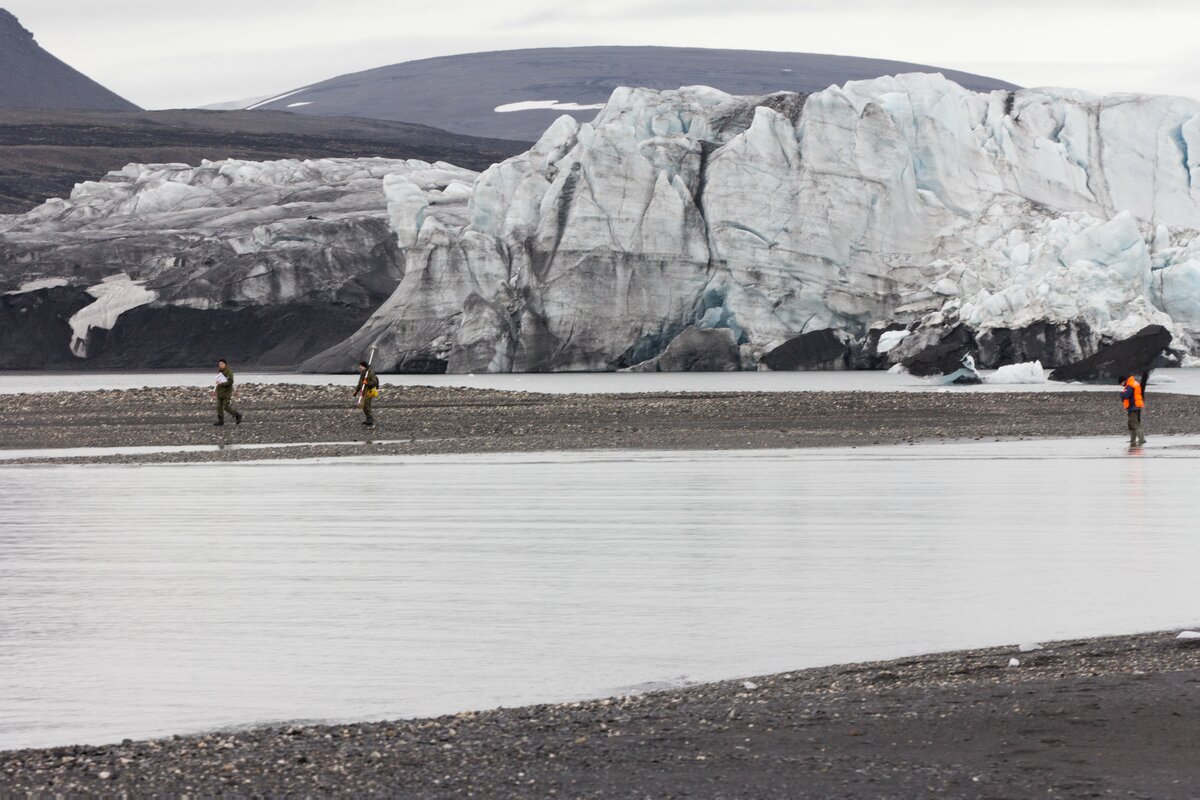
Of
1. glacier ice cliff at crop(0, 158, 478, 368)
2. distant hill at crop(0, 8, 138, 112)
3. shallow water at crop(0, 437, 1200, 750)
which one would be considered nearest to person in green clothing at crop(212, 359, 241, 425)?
shallow water at crop(0, 437, 1200, 750)

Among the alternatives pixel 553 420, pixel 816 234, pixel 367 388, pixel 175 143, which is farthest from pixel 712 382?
pixel 175 143

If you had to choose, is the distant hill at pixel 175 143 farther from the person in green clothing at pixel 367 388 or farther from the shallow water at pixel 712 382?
the person in green clothing at pixel 367 388

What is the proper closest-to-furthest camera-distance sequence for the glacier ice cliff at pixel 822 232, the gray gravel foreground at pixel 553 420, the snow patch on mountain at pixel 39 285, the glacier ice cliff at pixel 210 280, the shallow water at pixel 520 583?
the shallow water at pixel 520 583
the gray gravel foreground at pixel 553 420
the glacier ice cliff at pixel 822 232
the glacier ice cliff at pixel 210 280
the snow patch on mountain at pixel 39 285

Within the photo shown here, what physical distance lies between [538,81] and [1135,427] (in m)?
171

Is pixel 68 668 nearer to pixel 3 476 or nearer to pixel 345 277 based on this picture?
pixel 3 476

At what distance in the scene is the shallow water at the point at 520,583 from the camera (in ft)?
20.7

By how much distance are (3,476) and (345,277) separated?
45.9 m

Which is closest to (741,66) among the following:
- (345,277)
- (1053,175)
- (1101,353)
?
(345,277)

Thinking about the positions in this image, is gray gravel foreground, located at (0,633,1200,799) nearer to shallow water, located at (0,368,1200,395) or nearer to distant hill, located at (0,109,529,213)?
shallow water, located at (0,368,1200,395)

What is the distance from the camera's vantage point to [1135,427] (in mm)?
18500

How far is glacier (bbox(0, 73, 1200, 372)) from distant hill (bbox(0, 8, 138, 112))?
150 m

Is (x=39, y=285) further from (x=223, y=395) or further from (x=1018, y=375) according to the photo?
(x=223, y=395)

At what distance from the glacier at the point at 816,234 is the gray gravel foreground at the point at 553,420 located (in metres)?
10.1

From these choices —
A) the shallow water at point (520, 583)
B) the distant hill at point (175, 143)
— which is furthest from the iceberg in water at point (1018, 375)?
the distant hill at point (175, 143)
